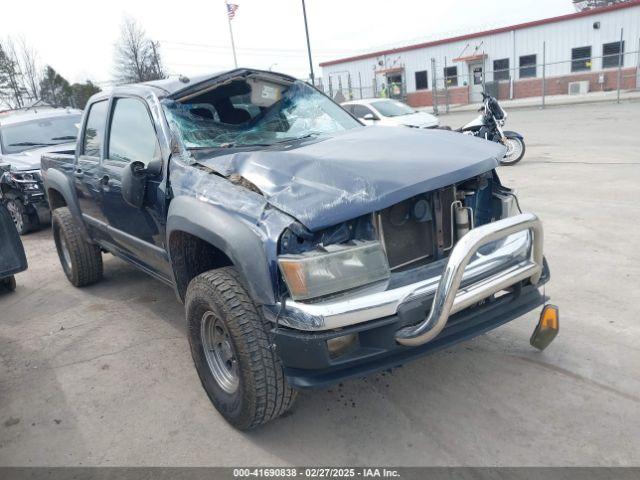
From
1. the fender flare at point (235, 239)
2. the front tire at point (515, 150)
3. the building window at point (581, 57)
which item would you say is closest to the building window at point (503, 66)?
the building window at point (581, 57)

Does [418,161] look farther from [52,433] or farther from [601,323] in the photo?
[52,433]

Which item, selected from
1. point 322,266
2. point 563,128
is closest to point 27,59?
point 563,128

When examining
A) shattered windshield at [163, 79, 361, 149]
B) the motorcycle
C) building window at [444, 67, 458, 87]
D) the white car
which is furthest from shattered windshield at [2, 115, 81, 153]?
building window at [444, 67, 458, 87]

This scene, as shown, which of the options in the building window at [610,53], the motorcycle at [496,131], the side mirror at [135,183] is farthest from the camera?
the building window at [610,53]

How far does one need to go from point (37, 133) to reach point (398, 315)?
877 centimetres

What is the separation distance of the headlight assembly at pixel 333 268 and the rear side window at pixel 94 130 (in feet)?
9.52

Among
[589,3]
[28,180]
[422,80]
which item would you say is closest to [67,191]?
[28,180]

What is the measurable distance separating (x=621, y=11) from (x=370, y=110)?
21.4 metres

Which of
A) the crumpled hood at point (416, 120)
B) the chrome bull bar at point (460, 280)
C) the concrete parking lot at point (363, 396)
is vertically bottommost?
the concrete parking lot at point (363, 396)

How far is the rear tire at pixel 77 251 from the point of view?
17.4ft

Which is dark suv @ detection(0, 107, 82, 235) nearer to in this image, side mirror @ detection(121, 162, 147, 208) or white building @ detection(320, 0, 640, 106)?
side mirror @ detection(121, 162, 147, 208)

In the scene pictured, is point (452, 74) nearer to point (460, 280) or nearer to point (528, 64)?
point (528, 64)

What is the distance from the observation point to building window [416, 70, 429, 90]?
115 ft

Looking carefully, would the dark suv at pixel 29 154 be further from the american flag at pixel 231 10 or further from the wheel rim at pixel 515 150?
the american flag at pixel 231 10
